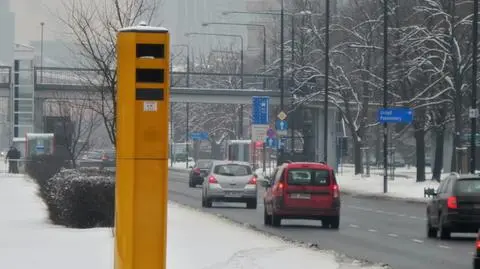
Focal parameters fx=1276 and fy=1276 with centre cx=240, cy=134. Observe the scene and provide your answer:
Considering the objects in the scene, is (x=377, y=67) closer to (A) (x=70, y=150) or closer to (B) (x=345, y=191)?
(B) (x=345, y=191)

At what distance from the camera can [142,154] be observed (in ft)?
41.4

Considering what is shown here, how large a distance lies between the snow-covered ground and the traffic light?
14.4ft

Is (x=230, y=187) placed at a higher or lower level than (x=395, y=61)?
lower

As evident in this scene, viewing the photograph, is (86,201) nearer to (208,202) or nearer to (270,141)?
(208,202)

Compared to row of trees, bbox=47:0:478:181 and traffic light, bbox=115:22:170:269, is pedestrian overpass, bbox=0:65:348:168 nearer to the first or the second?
row of trees, bbox=47:0:478:181

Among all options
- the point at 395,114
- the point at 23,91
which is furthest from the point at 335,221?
the point at 23,91

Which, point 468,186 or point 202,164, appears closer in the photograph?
point 468,186

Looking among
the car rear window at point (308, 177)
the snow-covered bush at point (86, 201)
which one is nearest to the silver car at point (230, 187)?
the car rear window at point (308, 177)

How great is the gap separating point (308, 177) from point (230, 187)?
10.0 m

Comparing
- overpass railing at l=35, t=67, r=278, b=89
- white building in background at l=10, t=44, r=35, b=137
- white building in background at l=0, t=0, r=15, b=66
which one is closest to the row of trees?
overpass railing at l=35, t=67, r=278, b=89

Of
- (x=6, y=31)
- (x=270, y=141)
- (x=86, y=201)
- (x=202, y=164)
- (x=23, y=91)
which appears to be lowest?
(x=86, y=201)

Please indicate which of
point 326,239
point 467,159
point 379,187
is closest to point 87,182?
point 326,239

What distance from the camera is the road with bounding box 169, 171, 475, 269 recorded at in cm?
2180

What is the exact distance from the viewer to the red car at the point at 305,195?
102 ft
